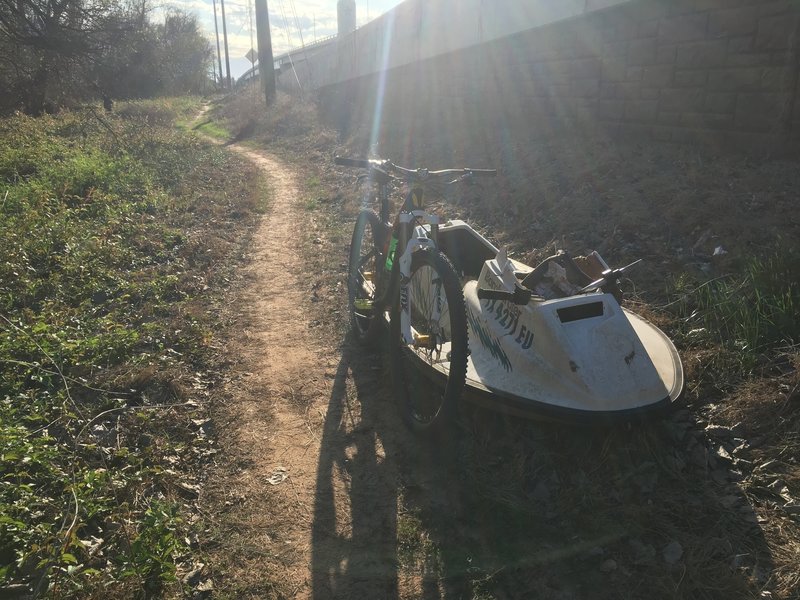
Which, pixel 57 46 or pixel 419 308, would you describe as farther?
pixel 57 46

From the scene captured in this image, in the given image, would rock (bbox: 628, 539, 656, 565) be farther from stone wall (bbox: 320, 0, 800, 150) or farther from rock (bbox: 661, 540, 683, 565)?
stone wall (bbox: 320, 0, 800, 150)

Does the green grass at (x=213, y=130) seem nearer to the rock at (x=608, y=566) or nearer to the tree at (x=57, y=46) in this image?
the tree at (x=57, y=46)

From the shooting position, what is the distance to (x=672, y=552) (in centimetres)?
261

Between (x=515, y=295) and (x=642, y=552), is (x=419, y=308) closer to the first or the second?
(x=515, y=295)

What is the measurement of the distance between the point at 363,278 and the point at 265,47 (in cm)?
2560

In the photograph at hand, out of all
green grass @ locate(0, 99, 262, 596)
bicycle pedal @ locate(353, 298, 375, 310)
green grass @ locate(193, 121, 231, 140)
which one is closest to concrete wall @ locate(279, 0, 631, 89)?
green grass @ locate(193, 121, 231, 140)

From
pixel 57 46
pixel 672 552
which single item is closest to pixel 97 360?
pixel 672 552

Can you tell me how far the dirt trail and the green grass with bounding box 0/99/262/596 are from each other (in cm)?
30

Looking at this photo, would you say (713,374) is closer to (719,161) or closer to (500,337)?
(500,337)

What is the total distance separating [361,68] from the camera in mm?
25156

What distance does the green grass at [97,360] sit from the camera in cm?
274

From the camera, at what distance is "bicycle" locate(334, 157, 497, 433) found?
3.20 metres

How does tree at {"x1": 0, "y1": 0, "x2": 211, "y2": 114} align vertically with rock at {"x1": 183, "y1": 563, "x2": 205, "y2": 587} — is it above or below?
above

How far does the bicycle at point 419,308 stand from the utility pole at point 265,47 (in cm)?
2550
